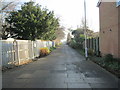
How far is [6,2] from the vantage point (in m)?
21.2

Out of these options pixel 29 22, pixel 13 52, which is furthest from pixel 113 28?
pixel 29 22

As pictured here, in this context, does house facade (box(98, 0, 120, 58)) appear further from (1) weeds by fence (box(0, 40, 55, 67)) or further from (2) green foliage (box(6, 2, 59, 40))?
(2) green foliage (box(6, 2, 59, 40))

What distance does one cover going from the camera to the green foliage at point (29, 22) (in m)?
20.2

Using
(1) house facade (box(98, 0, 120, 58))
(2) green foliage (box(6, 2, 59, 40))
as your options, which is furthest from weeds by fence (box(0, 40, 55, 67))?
(1) house facade (box(98, 0, 120, 58))

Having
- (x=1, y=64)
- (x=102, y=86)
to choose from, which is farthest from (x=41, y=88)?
Answer: (x=1, y=64)

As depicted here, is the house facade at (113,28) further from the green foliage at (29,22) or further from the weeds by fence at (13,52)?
the green foliage at (29,22)

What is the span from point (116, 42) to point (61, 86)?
24.7 ft

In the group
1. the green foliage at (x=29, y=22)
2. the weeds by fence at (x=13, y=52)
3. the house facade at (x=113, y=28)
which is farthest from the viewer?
the green foliage at (x=29, y=22)

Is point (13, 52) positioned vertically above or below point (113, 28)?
below

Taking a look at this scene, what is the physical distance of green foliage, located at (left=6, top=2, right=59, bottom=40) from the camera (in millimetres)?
20153

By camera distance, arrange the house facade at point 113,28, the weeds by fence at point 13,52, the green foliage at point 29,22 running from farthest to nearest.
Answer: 1. the green foliage at point 29,22
2. the house facade at point 113,28
3. the weeds by fence at point 13,52

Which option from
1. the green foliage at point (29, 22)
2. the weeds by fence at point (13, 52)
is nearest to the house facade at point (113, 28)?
the weeds by fence at point (13, 52)

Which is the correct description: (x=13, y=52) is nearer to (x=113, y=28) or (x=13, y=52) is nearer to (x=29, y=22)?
(x=113, y=28)

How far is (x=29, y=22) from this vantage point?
66.2 feet
